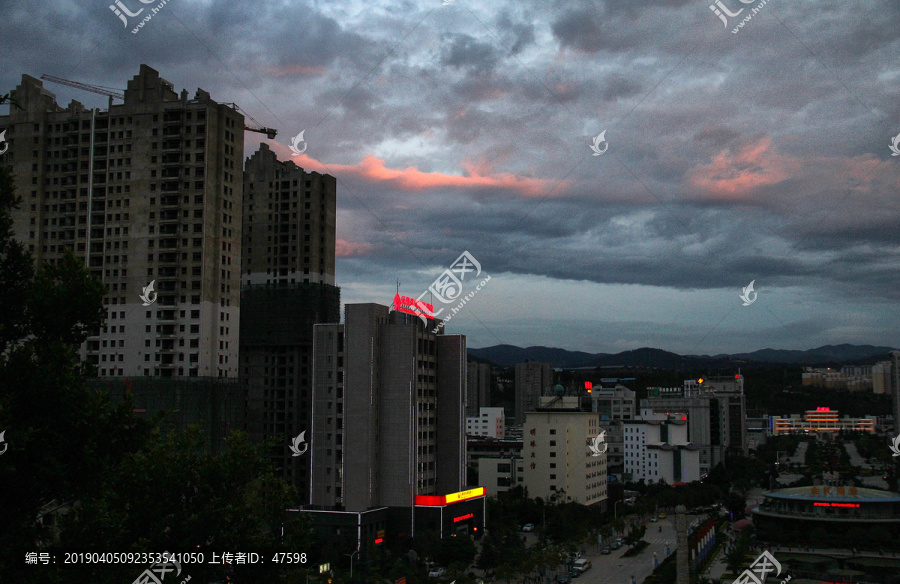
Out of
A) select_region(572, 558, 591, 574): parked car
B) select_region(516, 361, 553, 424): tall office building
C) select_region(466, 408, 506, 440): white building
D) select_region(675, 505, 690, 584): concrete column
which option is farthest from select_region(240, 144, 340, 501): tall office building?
select_region(516, 361, 553, 424): tall office building

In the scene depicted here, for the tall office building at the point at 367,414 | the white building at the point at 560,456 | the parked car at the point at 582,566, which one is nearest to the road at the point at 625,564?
the parked car at the point at 582,566

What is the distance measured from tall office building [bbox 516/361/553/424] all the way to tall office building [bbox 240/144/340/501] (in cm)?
9477

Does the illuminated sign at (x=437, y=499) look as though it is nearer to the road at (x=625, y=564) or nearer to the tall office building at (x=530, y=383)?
the road at (x=625, y=564)

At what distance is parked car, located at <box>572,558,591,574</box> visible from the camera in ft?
175

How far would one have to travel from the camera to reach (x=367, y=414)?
175ft

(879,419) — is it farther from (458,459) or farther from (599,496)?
(458,459)

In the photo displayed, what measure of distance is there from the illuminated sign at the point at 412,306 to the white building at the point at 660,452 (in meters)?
50.1

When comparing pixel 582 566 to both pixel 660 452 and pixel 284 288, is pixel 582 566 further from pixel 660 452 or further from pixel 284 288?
pixel 660 452

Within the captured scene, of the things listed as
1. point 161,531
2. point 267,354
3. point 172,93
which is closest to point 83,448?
point 161,531

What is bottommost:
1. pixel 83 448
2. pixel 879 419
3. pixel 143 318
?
pixel 879 419

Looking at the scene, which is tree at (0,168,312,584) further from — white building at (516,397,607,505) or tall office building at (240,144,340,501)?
white building at (516,397,607,505)

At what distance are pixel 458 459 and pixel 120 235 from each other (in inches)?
1183

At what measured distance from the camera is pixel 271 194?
7838cm

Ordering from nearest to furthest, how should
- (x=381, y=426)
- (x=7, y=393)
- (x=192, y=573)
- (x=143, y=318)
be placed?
(x=7, y=393) < (x=192, y=573) < (x=381, y=426) < (x=143, y=318)
